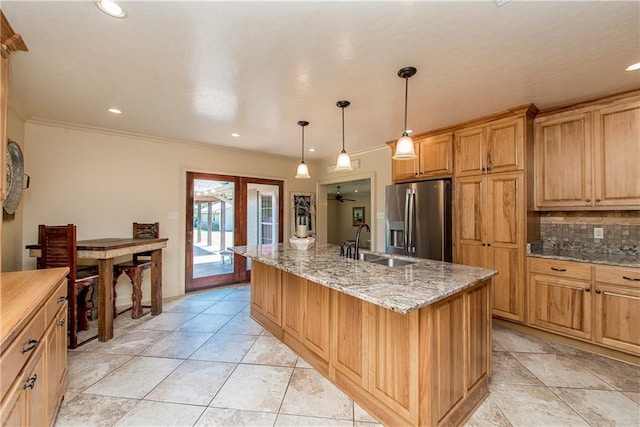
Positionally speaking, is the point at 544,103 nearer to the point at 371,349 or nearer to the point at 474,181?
the point at 474,181

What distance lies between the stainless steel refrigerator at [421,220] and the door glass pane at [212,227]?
108 inches

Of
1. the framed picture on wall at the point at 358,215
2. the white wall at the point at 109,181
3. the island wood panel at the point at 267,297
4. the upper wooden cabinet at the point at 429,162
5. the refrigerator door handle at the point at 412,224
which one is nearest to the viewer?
the island wood panel at the point at 267,297

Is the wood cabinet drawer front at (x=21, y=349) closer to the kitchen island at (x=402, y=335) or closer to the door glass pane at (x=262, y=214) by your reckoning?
the kitchen island at (x=402, y=335)

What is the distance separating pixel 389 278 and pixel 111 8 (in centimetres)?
222

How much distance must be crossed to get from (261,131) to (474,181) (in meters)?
2.77

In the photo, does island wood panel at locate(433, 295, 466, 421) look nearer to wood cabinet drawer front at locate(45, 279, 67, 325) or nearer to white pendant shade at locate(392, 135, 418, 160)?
white pendant shade at locate(392, 135, 418, 160)

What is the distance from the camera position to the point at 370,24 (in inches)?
62.5

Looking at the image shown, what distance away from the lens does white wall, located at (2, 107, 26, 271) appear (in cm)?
273

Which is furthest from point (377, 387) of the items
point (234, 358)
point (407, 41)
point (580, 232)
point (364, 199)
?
point (364, 199)

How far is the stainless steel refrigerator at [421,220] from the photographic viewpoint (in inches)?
132

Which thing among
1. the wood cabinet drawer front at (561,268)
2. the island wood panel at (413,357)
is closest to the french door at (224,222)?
the island wood panel at (413,357)

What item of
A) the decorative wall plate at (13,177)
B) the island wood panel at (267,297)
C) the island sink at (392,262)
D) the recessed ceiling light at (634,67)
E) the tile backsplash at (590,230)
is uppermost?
the recessed ceiling light at (634,67)

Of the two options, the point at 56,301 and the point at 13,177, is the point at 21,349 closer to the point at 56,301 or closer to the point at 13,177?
the point at 56,301

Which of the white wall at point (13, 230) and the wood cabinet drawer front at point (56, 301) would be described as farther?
the white wall at point (13, 230)
